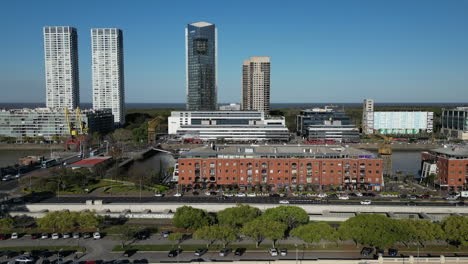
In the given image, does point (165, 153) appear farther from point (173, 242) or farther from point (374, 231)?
point (374, 231)

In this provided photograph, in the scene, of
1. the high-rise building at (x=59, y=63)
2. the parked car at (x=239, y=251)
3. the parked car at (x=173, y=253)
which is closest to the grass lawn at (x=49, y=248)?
the parked car at (x=173, y=253)

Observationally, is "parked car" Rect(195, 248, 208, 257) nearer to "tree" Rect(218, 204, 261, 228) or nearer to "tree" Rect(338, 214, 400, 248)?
"tree" Rect(218, 204, 261, 228)

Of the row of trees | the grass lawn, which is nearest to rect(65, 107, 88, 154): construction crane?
the grass lawn

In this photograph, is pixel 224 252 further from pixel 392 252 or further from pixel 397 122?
pixel 397 122

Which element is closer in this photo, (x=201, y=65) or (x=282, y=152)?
(x=282, y=152)

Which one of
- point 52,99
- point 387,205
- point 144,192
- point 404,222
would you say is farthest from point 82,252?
point 52,99

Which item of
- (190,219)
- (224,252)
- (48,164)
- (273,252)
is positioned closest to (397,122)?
(48,164)

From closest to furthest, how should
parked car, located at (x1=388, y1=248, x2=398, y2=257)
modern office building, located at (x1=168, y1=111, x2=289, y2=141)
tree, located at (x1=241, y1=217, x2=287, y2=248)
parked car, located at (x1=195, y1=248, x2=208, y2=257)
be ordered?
parked car, located at (x1=388, y1=248, x2=398, y2=257), parked car, located at (x1=195, y1=248, x2=208, y2=257), tree, located at (x1=241, y1=217, x2=287, y2=248), modern office building, located at (x1=168, y1=111, x2=289, y2=141)
